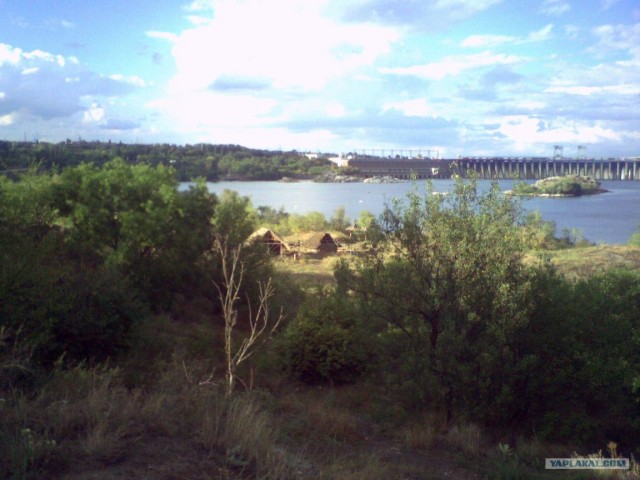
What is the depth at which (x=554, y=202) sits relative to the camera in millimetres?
37031

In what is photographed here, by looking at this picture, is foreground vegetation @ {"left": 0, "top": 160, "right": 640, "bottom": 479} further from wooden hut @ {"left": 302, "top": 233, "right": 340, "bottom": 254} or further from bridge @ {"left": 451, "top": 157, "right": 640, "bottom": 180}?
wooden hut @ {"left": 302, "top": 233, "right": 340, "bottom": 254}

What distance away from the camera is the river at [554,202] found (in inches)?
1352

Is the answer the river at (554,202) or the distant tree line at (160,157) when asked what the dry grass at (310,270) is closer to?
the river at (554,202)

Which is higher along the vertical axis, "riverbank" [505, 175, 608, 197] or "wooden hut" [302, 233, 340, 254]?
"riverbank" [505, 175, 608, 197]

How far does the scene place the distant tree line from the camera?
26.9 metres

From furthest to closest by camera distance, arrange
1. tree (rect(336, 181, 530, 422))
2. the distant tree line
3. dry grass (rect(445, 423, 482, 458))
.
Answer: the distant tree line, tree (rect(336, 181, 530, 422)), dry grass (rect(445, 423, 482, 458))

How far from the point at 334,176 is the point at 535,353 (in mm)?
34049

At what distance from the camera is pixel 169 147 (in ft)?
114

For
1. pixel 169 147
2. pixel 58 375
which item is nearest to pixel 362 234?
pixel 58 375

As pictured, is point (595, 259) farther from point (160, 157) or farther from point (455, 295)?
point (160, 157)

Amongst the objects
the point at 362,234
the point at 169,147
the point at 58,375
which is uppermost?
the point at 169,147

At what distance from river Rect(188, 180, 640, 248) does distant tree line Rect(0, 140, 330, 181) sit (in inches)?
31.9

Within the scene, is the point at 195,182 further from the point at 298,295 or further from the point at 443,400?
the point at 443,400

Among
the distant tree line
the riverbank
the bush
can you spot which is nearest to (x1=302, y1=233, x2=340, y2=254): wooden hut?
the distant tree line
